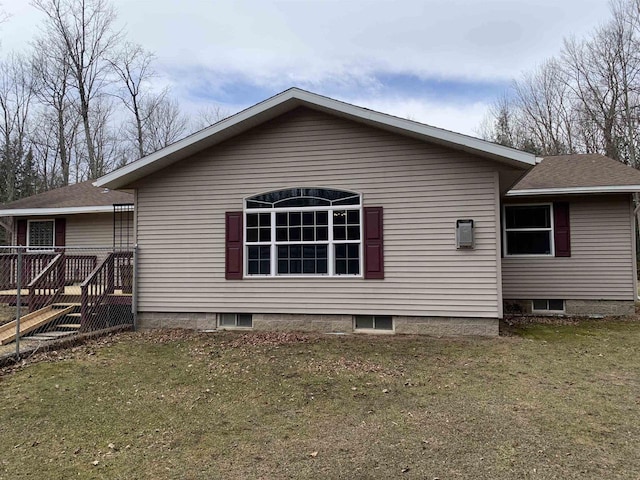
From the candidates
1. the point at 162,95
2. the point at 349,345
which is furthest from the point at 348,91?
the point at 349,345

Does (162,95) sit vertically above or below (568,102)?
above

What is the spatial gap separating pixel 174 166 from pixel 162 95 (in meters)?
20.9

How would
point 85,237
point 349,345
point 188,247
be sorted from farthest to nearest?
1. point 85,237
2. point 188,247
3. point 349,345

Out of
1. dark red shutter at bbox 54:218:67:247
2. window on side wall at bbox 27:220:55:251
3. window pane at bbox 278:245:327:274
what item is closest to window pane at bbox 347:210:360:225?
window pane at bbox 278:245:327:274

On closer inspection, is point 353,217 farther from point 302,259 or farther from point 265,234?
point 265,234

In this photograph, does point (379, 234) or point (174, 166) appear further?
point (174, 166)

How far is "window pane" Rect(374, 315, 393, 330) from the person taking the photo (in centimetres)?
735

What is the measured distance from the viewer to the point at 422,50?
1733 centimetres

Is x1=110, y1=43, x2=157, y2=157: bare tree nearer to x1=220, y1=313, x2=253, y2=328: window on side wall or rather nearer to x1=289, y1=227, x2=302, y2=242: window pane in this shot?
x1=220, y1=313, x2=253, y2=328: window on side wall

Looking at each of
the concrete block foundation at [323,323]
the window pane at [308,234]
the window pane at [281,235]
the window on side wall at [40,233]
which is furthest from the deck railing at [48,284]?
the window on side wall at [40,233]

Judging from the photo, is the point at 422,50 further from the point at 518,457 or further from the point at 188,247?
the point at 518,457

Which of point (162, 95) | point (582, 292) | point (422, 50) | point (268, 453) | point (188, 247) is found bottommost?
point (268, 453)

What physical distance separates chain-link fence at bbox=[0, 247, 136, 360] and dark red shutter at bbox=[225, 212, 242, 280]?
1.81 metres

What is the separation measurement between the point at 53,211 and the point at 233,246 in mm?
6675
